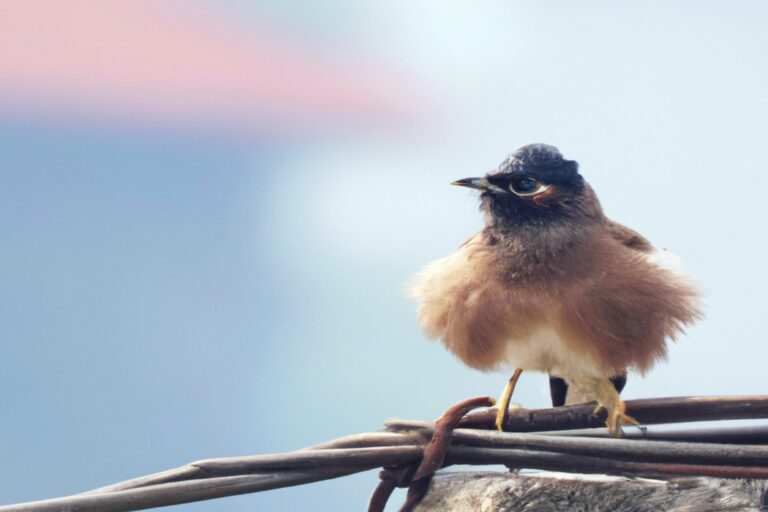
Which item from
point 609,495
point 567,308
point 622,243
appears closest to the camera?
point 609,495

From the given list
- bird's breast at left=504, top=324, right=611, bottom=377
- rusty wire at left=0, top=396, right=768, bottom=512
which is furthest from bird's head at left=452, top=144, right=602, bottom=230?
rusty wire at left=0, top=396, right=768, bottom=512

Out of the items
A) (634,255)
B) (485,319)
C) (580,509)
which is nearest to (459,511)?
(580,509)

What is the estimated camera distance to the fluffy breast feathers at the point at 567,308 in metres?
3.41

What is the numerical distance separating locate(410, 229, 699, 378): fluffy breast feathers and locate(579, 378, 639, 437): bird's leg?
0.22ft

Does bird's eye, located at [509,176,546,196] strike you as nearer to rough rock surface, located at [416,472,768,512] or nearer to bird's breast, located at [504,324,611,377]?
bird's breast, located at [504,324,611,377]

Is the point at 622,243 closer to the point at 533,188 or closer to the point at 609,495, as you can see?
the point at 533,188

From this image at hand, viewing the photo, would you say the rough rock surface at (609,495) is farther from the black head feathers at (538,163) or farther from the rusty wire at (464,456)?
the black head feathers at (538,163)

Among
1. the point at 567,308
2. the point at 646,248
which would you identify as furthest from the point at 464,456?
the point at 646,248

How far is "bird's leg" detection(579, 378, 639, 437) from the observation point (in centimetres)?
298

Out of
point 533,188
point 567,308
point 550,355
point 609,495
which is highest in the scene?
point 533,188

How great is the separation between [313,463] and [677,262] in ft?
6.87

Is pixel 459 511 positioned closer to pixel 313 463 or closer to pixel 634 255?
pixel 313 463

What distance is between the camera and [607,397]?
11.4 ft

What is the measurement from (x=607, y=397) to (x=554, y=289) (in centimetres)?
44
